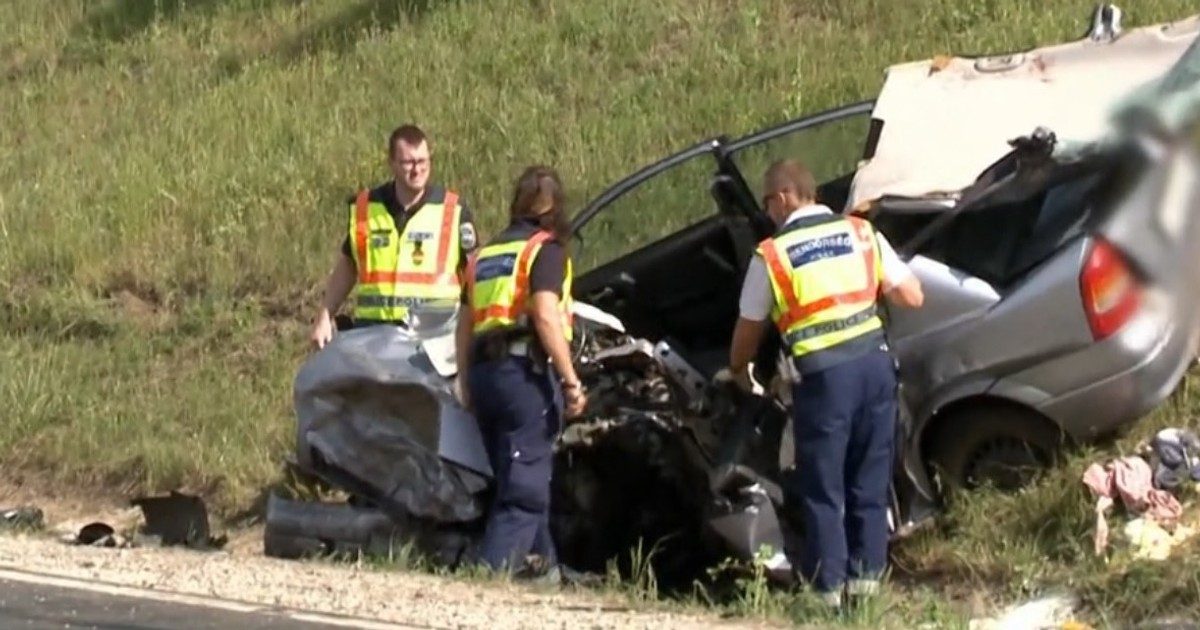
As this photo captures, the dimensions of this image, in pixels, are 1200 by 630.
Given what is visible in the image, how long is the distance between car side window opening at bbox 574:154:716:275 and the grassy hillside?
2483 mm

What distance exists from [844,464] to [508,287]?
1396 millimetres

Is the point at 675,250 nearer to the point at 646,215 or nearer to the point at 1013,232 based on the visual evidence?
the point at 646,215

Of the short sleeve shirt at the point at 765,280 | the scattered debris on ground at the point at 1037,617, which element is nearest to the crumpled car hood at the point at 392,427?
the short sleeve shirt at the point at 765,280

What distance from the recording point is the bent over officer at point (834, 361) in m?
7.34

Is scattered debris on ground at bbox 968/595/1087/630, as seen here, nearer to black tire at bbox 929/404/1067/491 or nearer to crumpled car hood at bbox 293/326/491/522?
black tire at bbox 929/404/1067/491

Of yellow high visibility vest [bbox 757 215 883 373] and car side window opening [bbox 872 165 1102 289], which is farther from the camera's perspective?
car side window opening [bbox 872 165 1102 289]

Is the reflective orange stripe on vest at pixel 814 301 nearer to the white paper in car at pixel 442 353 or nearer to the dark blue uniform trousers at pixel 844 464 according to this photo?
the dark blue uniform trousers at pixel 844 464

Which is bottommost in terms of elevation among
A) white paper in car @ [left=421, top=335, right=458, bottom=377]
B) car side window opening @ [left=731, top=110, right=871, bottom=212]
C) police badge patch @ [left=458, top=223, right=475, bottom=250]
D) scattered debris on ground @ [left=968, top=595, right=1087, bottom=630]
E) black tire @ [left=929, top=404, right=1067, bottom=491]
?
scattered debris on ground @ [left=968, top=595, right=1087, bottom=630]

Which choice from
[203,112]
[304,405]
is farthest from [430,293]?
[203,112]

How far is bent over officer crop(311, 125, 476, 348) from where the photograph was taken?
873 centimetres

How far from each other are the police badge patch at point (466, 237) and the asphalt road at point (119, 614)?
6.85 ft

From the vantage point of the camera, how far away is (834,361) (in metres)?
7.33

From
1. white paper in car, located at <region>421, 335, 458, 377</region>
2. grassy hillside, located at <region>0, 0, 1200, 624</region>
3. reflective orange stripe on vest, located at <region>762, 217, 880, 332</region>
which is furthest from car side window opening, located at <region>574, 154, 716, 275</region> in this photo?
grassy hillside, located at <region>0, 0, 1200, 624</region>

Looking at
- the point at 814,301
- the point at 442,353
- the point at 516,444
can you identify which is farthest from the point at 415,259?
the point at 814,301
